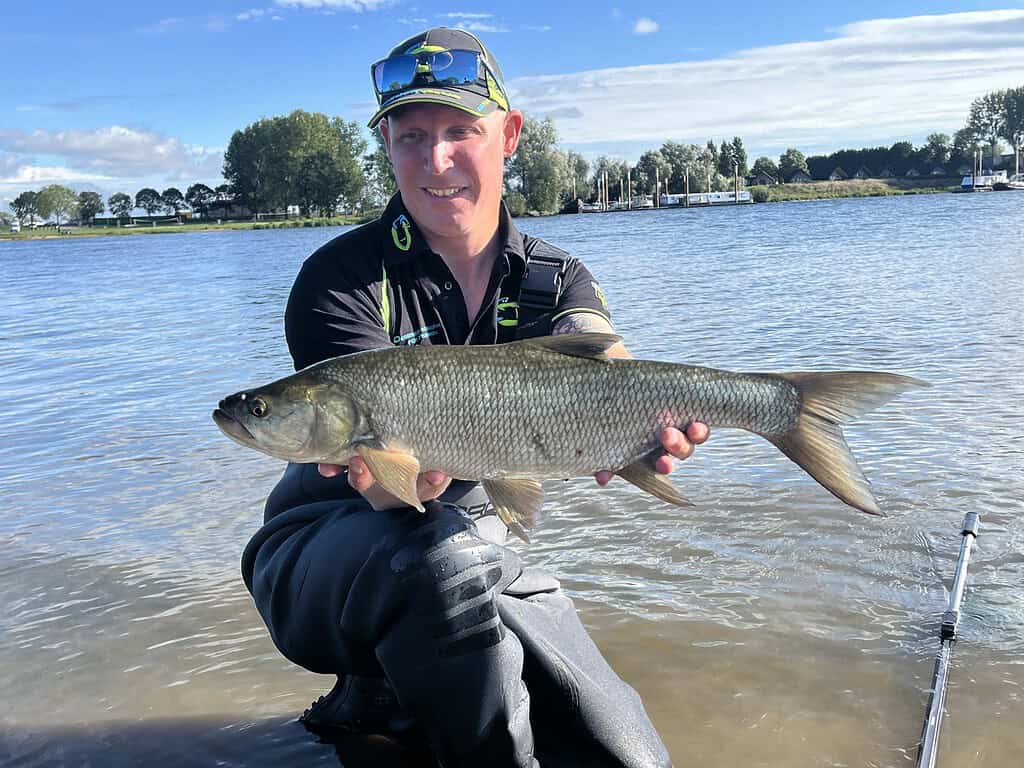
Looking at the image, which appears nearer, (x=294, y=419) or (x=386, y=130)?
(x=294, y=419)

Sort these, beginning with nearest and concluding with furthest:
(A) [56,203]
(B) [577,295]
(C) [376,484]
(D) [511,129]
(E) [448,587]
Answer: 1. (E) [448,587]
2. (C) [376,484]
3. (B) [577,295]
4. (D) [511,129]
5. (A) [56,203]

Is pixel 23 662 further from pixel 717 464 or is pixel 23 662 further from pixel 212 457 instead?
pixel 717 464

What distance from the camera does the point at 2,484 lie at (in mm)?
7281

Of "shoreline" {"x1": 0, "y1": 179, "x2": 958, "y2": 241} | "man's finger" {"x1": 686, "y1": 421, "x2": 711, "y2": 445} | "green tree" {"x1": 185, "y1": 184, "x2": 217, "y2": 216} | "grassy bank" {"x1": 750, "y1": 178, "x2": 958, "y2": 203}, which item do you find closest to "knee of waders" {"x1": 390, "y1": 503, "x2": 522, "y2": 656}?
"man's finger" {"x1": 686, "y1": 421, "x2": 711, "y2": 445}

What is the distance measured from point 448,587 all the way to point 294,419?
74cm

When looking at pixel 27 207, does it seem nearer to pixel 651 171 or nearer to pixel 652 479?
pixel 651 171

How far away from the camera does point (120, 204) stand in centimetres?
17525

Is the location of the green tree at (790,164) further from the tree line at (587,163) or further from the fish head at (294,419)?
the fish head at (294,419)

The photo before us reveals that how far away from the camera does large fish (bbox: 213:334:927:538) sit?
10.1 ft

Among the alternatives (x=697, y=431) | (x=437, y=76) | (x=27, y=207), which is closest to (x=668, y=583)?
(x=697, y=431)

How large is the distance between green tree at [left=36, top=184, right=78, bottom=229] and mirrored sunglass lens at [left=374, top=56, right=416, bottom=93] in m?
183

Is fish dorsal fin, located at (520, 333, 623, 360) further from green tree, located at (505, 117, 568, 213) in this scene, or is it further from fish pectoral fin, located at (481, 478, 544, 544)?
green tree, located at (505, 117, 568, 213)

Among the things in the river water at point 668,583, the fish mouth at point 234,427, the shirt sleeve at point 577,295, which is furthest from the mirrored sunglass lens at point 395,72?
→ the river water at point 668,583

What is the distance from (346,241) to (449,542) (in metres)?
1.38
